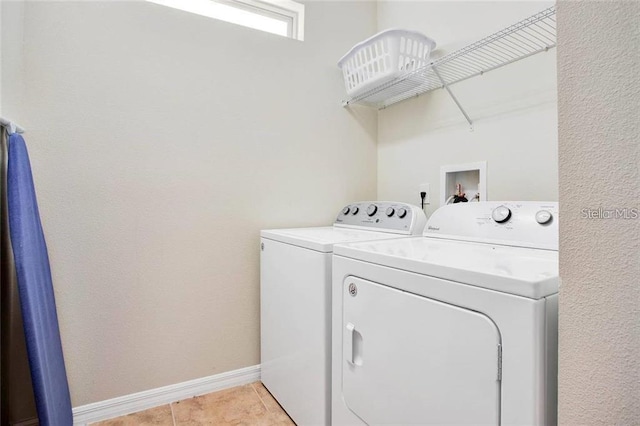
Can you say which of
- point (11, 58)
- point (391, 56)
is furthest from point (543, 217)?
point (11, 58)

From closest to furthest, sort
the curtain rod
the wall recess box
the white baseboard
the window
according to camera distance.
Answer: the curtain rod < the white baseboard < the wall recess box < the window

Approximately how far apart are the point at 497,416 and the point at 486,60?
1492 mm

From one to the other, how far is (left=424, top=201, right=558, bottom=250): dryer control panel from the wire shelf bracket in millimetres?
566

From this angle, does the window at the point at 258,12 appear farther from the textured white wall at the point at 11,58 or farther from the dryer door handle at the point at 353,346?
the dryer door handle at the point at 353,346

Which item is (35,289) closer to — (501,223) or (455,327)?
(455,327)

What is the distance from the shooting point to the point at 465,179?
5.39ft

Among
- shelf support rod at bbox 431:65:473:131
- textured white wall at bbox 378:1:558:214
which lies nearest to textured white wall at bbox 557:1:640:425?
textured white wall at bbox 378:1:558:214

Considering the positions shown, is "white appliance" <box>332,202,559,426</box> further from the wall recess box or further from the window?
Answer: the window

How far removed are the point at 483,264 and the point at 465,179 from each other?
101 centimetres

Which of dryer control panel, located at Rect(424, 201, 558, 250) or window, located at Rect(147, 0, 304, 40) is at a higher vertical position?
window, located at Rect(147, 0, 304, 40)

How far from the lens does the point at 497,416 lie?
64 cm

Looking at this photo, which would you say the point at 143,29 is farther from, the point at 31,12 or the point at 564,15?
the point at 564,15

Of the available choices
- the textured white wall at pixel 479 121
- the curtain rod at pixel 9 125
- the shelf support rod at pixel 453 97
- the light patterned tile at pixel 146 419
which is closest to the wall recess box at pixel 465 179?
the textured white wall at pixel 479 121

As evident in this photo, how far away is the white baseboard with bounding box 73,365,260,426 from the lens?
1.40 metres
